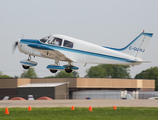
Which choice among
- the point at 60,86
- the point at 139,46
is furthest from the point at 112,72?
the point at 139,46

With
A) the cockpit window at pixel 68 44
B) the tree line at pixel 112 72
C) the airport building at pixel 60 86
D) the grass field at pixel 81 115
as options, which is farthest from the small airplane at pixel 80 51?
the tree line at pixel 112 72

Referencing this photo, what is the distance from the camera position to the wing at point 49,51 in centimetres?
2184

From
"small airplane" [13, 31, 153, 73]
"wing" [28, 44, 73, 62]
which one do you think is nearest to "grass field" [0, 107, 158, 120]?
"small airplane" [13, 31, 153, 73]

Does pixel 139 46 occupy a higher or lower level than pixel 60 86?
higher

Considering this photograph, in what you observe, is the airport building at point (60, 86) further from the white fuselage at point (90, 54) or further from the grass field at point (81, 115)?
the white fuselage at point (90, 54)

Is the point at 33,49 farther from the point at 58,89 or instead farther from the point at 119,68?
the point at 119,68

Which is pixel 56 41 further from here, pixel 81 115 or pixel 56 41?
pixel 81 115

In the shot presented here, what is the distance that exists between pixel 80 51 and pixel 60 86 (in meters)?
40.7

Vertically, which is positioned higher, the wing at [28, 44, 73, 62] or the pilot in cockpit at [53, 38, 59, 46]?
the pilot in cockpit at [53, 38, 59, 46]

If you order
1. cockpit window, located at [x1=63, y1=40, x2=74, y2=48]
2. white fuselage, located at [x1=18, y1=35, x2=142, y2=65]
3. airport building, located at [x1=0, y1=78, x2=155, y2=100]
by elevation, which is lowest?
airport building, located at [x1=0, y1=78, x2=155, y2=100]

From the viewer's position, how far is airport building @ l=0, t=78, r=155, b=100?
200 feet

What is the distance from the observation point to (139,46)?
2338 centimetres

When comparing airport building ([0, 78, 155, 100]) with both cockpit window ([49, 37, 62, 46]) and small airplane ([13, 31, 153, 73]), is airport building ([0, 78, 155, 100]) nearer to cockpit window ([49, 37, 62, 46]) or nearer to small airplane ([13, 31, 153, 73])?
small airplane ([13, 31, 153, 73])

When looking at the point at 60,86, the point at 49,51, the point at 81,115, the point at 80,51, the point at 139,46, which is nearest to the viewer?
the point at 81,115
